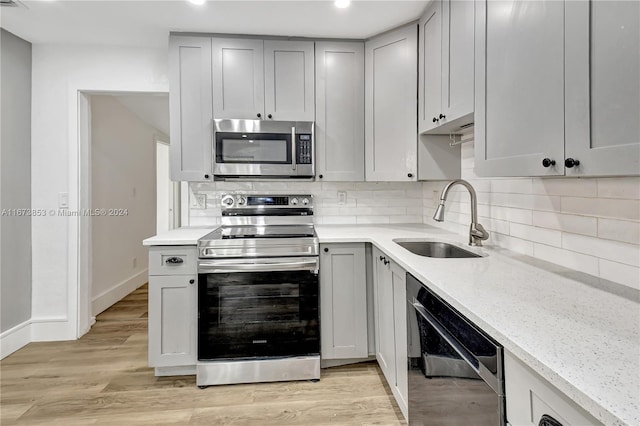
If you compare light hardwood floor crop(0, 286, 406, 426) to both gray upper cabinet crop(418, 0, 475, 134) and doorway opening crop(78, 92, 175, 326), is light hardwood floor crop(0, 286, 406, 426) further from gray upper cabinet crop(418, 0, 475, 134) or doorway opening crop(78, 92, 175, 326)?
gray upper cabinet crop(418, 0, 475, 134)

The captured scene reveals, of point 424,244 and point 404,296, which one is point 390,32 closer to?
point 424,244

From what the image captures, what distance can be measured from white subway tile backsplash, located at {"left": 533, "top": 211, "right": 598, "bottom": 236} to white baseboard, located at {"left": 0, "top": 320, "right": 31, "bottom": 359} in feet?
11.7

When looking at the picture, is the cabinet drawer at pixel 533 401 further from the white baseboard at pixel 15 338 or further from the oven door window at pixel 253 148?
the white baseboard at pixel 15 338

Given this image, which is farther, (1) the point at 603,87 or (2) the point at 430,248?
(2) the point at 430,248

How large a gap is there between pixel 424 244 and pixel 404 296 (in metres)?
0.59

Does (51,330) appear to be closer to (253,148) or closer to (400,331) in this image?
(253,148)

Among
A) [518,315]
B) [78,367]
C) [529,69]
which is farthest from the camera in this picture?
[78,367]

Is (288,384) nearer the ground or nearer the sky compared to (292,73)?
nearer the ground

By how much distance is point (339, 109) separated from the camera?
97.9 inches

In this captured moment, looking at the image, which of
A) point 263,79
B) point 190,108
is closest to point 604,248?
point 263,79

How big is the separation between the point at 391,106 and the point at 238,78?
1154 mm

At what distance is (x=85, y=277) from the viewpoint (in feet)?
9.07

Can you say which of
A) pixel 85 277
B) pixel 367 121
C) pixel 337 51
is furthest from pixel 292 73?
pixel 85 277

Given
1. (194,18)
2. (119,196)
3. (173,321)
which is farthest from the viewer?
(119,196)
